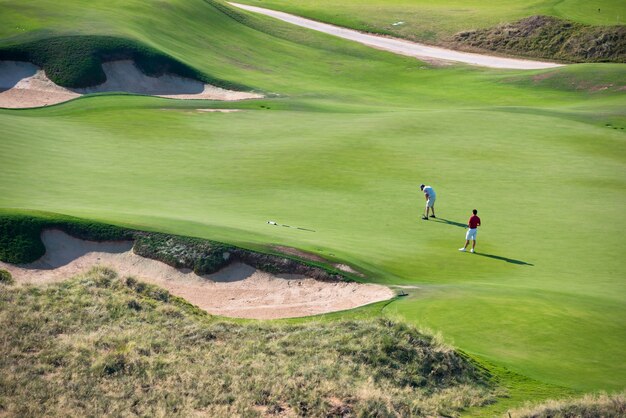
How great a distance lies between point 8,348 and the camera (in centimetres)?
2027

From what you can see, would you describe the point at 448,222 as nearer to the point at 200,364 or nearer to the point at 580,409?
the point at 580,409

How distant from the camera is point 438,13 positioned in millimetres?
90562

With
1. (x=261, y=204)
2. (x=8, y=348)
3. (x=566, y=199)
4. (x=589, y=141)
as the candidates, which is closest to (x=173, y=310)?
(x=8, y=348)

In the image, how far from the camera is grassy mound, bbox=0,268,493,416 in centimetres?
1881

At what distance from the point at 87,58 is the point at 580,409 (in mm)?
45844

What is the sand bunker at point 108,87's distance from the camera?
179 ft

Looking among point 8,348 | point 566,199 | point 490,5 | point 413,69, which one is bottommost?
point 8,348

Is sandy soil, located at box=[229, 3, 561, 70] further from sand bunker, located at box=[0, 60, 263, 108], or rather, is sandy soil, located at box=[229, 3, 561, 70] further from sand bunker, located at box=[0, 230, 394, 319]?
sand bunker, located at box=[0, 230, 394, 319]

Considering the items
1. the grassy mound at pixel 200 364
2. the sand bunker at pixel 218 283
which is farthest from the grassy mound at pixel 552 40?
the grassy mound at pixel 200 364

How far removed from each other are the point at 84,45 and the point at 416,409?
1795 inches

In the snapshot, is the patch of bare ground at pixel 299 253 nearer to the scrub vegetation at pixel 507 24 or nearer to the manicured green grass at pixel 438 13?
the scrub vegetation at pixel 507 24

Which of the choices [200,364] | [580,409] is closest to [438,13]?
[200,364]

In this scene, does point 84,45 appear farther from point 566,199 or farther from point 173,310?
point 173,310

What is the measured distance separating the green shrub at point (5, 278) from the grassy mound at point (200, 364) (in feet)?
3.95
